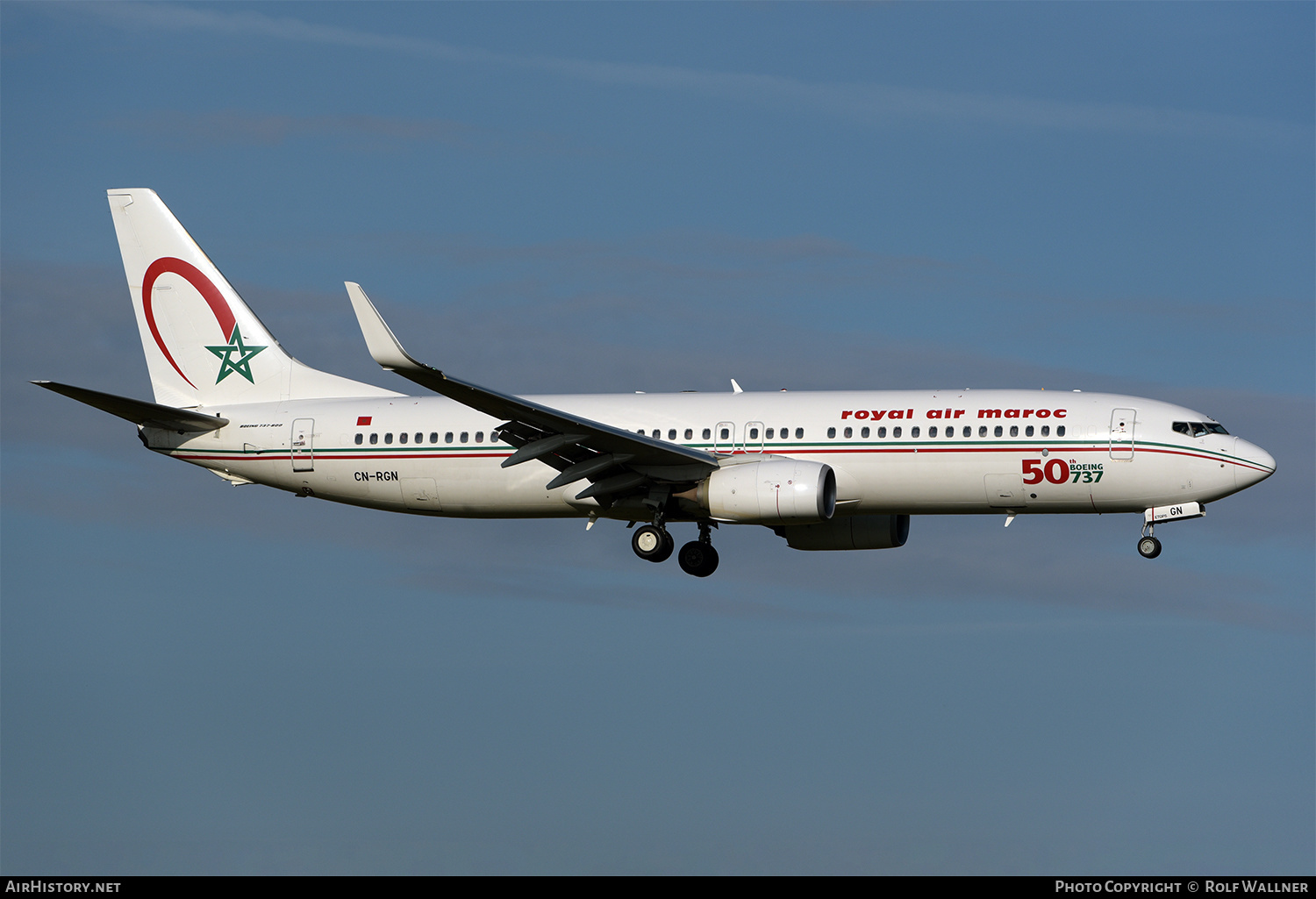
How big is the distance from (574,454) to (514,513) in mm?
4223

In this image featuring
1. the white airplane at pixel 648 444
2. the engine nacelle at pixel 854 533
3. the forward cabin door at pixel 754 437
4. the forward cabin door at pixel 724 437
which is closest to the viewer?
the white airplane at pixel 648 444

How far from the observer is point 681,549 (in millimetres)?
49375

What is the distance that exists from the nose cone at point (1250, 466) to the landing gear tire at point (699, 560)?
47.5 feet

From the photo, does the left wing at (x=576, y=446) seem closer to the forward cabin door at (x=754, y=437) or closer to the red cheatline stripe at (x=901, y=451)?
the forward cabin door at (x=754, y=437)

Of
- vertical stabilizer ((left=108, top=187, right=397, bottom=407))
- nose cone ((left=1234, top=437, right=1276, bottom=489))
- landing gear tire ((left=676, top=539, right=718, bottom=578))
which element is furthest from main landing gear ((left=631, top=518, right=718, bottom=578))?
nose cone ((left=1234, top=437, right=1276, bottom=489))

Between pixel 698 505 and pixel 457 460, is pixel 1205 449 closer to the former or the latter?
pixel 698 505

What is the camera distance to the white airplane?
146 ft

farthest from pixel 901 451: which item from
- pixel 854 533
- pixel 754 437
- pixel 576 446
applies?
pixel 576 446

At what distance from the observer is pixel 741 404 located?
Answer: 47.6 metres

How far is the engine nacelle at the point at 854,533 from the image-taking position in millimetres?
50219

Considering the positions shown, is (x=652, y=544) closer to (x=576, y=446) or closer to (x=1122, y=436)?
(x=576, y=446)

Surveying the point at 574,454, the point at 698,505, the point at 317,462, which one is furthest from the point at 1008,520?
the point at 317,462

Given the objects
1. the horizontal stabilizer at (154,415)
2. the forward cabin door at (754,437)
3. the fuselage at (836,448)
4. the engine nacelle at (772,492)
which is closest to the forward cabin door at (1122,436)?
the fuselage at (836,448)

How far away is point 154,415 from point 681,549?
52.1ft
